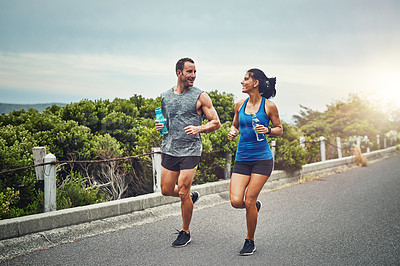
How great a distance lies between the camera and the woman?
4930 mm

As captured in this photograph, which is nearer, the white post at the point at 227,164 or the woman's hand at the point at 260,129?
the woman's hand at the point at 260,129

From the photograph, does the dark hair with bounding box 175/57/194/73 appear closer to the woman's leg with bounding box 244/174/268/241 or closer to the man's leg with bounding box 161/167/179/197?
the man's leg with bounding box 161/167/179/197

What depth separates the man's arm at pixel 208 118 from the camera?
5.02 m

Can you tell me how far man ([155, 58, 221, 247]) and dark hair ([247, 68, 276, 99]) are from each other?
0.64 metres

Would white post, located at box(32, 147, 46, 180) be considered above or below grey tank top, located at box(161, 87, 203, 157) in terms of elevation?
below

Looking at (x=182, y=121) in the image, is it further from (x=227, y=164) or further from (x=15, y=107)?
(x=15, y=107)

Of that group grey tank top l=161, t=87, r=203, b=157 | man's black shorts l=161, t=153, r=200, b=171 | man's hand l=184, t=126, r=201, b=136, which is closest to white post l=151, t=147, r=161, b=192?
man's black shorts l=161, t=153, r=200, b=171

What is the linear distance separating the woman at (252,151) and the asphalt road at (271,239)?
493 mm

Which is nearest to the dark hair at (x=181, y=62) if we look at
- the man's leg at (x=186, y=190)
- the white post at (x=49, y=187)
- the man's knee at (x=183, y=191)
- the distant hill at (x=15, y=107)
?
the man's leg at (x=186, y=190)

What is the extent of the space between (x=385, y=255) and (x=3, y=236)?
4.70 m

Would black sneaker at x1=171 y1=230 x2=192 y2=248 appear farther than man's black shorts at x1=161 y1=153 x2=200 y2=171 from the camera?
Yes

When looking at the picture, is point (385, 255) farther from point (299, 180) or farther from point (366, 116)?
point (366, 116)

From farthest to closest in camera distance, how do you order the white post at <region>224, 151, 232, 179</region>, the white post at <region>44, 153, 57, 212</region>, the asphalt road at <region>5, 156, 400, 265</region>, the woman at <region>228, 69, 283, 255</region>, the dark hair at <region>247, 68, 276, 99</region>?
the white post at <region>224, 151, 232, 179</region>
the white post at <region>44, 153, 57, 212</region>
the dark hair at <region>247, 68, 276, 99</region>
the woman at <region>228, 69, 283, 255</region>
the asphalt road at <region>5, 156, 400, 265</region>

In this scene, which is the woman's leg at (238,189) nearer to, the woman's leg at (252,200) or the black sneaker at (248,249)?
the woman's leg at (252,200)
